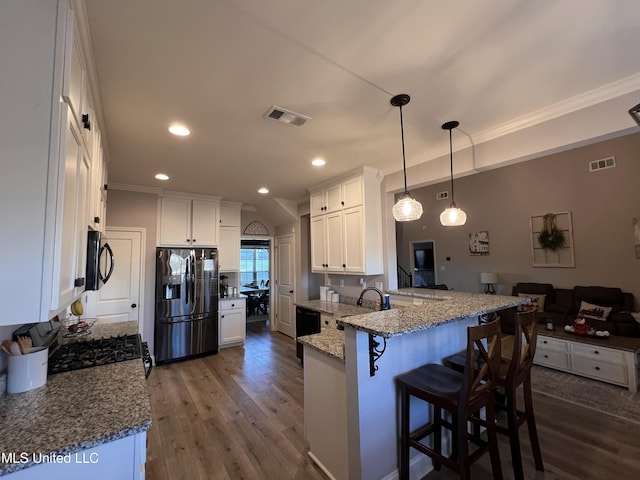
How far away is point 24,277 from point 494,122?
10.1ft

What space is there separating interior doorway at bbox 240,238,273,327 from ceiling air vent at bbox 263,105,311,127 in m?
5.49

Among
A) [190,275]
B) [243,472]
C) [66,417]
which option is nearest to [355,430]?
[243,472]

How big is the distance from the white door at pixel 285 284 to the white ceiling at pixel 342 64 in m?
3.12

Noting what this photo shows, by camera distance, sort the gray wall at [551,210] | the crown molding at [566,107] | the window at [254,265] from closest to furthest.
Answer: the crown molding at [566,107]
the gray wall at [551,210]
the window at [254,265]

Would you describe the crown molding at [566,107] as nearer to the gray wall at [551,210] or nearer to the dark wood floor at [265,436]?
the dark wood floor at [265,436]

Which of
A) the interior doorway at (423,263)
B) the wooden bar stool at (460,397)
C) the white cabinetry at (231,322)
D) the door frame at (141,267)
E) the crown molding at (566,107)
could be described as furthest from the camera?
the interior doorway at (423,263)

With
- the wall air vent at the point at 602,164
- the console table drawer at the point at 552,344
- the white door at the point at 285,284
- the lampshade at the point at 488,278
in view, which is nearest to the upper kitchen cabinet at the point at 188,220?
the white door at the point at 285,284

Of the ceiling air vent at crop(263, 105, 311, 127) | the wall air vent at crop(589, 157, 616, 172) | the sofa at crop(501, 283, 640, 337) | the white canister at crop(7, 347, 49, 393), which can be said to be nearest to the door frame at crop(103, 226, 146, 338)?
the white canister at crop(7, 347, 49, 393)

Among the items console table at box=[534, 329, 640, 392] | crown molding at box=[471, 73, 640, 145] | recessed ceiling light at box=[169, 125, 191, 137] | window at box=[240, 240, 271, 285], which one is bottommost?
console table at box=[534, 329, 640, 392]

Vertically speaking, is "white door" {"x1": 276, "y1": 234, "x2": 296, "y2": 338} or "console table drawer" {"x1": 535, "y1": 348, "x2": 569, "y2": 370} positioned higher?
"white door" {"x1": 276, "y1": 234, "x2": 296, "y2": 338}

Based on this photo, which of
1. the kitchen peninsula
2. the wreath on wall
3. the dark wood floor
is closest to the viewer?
the kitchen peninsula

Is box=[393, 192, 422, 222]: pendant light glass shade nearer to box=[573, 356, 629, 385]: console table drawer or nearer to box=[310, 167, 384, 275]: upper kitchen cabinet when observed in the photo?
box=[310, 167, 384, 275]: upper kitchen cabinet

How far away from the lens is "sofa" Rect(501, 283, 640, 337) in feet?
13.9

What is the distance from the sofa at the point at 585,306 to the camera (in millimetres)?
Answer: 4230
